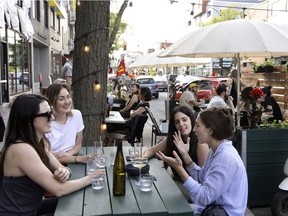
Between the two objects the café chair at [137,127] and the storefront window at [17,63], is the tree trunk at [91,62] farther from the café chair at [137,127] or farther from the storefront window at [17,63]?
the storefront window at [17,63]

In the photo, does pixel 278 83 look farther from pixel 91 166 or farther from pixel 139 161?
pixel 91 166

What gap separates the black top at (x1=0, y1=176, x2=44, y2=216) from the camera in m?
2.44

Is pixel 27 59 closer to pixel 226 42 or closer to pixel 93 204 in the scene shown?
pixel 226 42

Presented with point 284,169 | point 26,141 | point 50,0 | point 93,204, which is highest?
point 50,0

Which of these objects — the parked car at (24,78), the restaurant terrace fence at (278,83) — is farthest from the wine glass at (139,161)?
the parked car at (24,78)

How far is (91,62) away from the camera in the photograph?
468 cm

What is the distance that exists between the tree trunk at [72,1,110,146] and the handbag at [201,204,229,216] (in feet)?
8.37

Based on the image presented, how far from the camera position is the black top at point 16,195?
244cm

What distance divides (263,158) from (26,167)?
127 inches

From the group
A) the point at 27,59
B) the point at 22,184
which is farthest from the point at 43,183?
the point at 27,59

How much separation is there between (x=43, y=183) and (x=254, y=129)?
9.79 ft

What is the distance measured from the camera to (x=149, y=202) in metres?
2.34

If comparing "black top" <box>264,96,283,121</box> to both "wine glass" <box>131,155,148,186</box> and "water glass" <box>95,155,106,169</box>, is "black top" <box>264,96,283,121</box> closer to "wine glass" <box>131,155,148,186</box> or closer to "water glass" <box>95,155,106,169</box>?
"wine glass" <box>131,155,148,186</box>

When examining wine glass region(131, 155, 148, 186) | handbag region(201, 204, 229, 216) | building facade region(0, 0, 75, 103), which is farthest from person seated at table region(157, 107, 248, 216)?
building facade region(0, 0, 75, 103)
